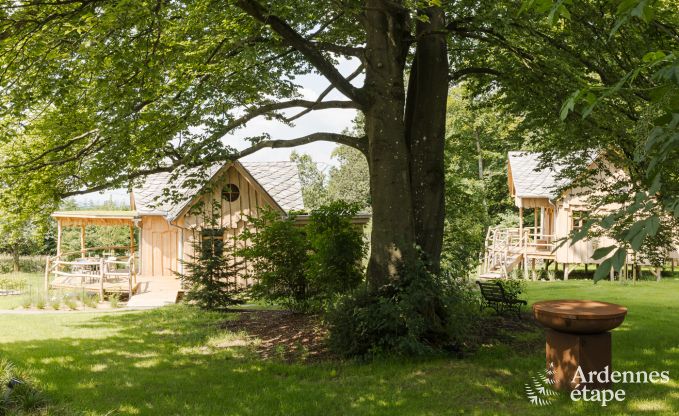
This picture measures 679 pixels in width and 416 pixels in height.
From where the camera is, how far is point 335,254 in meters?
11.5

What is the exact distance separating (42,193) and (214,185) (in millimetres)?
3301

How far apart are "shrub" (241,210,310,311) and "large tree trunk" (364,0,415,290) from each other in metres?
4.14

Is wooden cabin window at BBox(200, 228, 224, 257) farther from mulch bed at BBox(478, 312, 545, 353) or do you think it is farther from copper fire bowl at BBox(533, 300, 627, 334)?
copper fire bowl at BBox(533, 300, 627, 334)

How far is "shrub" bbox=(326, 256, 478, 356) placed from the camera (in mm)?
8367

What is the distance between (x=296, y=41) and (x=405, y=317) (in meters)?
4.63

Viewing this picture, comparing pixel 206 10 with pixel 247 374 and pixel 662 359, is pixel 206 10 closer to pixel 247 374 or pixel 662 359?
pixel 247 374

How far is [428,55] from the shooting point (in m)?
10.8

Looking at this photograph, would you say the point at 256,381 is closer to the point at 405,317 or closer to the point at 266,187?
the point at 405,317

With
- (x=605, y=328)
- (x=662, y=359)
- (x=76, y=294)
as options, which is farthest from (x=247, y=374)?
(x=76, y=294)

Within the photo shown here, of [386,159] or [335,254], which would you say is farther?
[335,254]

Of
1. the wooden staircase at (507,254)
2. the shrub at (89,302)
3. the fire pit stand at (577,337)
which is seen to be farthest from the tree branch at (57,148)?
the wooden staircase at (507,254)

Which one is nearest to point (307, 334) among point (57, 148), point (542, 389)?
point (542, 389)

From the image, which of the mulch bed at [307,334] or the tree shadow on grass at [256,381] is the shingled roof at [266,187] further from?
the tree shadow on grass at [256,381]

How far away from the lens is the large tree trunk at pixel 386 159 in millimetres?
9211
